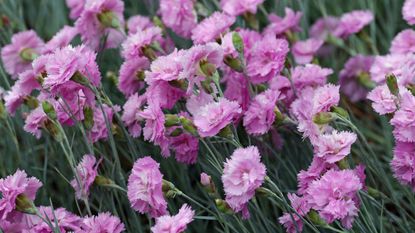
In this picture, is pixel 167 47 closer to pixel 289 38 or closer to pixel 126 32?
pixel 126 32

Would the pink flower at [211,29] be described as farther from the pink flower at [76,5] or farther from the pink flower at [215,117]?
the pink flower at [76,5]

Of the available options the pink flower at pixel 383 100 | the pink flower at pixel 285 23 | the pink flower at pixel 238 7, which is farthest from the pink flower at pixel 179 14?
the pink flower at pixel 383 100

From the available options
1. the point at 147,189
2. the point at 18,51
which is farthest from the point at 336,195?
the point at 18,51

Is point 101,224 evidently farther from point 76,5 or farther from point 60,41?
point 76,5

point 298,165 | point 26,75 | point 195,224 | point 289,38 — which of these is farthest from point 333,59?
point 26,75

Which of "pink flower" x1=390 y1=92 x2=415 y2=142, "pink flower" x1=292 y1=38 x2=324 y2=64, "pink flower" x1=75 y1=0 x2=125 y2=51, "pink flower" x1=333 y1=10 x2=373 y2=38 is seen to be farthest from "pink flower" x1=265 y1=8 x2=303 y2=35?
"pink flower" x1=390 y1=92 x2=415 y2=142

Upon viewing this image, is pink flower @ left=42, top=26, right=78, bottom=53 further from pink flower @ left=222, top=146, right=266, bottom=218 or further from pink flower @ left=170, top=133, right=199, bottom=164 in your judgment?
pink flower @ left=222, top=146, right=266, bottom=218
